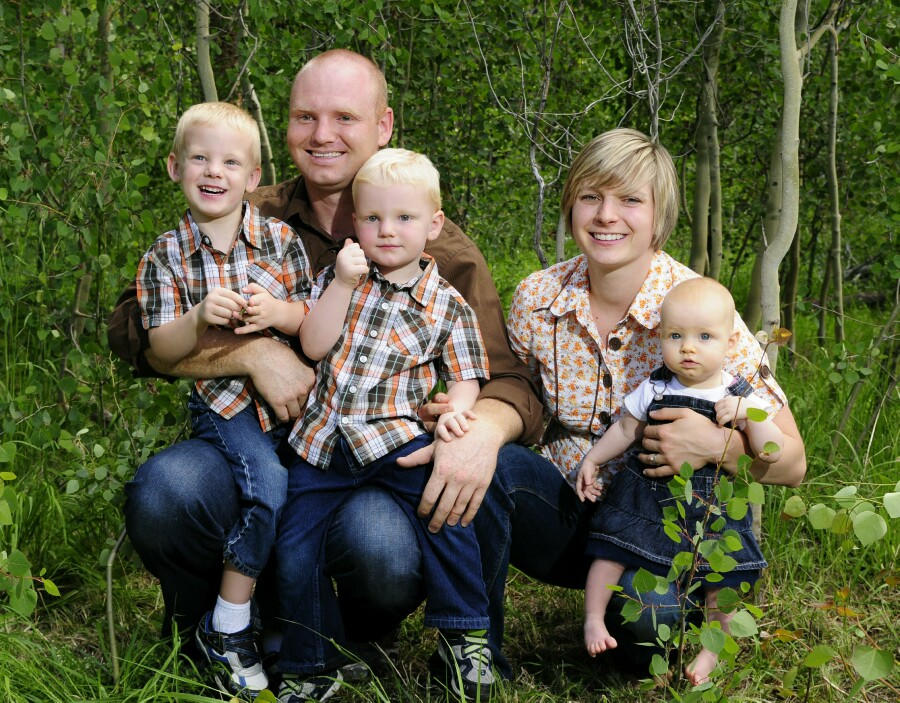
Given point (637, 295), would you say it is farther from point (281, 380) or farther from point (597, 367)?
point (281, 380)

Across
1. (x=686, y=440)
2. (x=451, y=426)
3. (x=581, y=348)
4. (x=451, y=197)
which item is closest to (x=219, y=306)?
(x=451, y=426)

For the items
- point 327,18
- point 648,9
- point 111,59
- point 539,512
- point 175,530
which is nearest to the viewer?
point 175,530

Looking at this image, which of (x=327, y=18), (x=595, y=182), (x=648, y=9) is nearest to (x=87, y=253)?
(x=327, y=18)

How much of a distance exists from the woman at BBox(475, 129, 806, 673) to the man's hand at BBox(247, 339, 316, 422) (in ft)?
1.77

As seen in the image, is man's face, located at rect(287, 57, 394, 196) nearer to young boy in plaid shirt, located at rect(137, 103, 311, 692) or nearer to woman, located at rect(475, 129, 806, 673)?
young boy in plaid shirt, located at rect(137, 103, 311, 692)

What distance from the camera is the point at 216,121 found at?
2371mm

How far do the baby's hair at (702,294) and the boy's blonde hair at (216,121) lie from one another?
1.13 meters

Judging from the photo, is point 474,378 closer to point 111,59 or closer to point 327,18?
point 111,59

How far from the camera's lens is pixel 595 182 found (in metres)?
2.39

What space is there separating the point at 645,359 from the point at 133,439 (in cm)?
159

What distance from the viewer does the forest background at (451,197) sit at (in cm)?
243

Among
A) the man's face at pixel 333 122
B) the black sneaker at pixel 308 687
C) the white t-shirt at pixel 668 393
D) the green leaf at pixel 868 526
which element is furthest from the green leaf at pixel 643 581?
the man's face at pixel 333 122

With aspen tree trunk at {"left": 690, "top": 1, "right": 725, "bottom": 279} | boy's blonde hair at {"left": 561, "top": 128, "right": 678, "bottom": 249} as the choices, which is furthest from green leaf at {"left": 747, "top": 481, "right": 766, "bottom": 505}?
aspen tree trunk at {"left": 690, "top": 1, "right": 725, "bottom": 279}

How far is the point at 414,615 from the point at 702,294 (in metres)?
1.37
